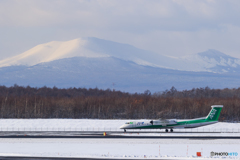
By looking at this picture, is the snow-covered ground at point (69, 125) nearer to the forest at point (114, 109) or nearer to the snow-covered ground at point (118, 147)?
the forest at point (114, 109)

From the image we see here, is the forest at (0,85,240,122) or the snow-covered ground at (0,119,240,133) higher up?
the forest at (0,85,240,122)

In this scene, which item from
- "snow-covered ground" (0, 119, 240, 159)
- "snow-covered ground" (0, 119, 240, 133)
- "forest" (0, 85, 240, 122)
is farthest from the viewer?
"forest" (0, 85, 240, 122)

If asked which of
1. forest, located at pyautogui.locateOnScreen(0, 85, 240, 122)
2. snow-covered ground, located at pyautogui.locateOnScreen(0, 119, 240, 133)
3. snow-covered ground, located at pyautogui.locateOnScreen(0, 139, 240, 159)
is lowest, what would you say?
snow-covered ground, located at pyautogui.locateOnScreen(0, 139, 240, 159)

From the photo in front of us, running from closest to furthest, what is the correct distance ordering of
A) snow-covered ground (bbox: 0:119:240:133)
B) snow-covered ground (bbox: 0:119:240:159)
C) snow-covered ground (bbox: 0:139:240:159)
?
snow-covered ground (bbox: 0:119:240:159) < snow-covered ground (bbox: 0:139:240:159) < snow-covered ground (bbox: 0:119:240:133)

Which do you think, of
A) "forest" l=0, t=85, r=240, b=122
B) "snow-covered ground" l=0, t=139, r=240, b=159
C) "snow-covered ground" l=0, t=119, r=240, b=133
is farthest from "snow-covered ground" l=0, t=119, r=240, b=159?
"forest" l=0, t=85, r=240, b=122

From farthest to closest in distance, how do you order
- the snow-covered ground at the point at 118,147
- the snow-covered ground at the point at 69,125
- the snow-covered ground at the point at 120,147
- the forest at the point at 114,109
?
A: the forest at the point at 114,109 → the snow-covered ground at the point at 69,125 → the snow-covered ground at the point at 118,147 → the snow-covered ground at the point at 120,147

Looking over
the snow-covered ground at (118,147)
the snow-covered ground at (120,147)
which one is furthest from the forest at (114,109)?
the snow-covered ground at (118,147)

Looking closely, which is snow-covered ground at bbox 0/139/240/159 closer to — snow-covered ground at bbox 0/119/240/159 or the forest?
snow-covered ground at bbox 0/119/240/159

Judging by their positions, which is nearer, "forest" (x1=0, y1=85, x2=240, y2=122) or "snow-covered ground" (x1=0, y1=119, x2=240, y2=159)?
"snow-covered ground" (x1=0, y1=119, x2=240, y2=159)

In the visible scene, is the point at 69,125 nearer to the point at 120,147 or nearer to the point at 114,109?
the point at 114,109

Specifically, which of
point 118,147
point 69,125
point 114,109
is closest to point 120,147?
point 118,147

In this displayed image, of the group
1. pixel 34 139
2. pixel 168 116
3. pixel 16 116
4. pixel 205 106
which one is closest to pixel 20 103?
pixel 16 116

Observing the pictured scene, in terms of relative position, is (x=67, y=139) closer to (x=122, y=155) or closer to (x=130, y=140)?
(x=130, y=140)

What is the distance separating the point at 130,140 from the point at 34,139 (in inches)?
617
